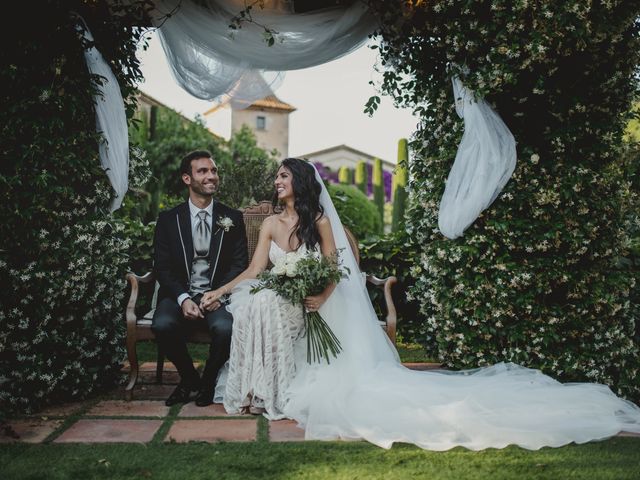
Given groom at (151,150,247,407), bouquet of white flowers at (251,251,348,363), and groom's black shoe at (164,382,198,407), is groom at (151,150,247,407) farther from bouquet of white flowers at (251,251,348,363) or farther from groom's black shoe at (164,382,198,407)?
bouquet of white flowers at (251,251,348,363)

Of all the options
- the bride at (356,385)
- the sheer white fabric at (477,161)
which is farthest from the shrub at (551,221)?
the bride at (356,385)

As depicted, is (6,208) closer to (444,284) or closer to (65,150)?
(65,150)

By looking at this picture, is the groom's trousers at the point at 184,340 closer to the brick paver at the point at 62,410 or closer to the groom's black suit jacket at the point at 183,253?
the groom's black suit jacket at the point at 183,253

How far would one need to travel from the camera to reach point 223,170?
9.41 m

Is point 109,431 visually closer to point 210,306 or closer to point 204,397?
point 204,397

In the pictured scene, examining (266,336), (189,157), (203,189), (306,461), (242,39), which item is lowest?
(306,461)

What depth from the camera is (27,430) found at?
3633 millimetres

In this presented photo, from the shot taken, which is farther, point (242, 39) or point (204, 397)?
point (242, 39)

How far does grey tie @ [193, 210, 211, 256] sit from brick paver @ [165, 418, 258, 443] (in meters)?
1.45

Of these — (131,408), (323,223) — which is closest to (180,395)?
(131,408)

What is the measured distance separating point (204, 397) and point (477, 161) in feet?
8.57

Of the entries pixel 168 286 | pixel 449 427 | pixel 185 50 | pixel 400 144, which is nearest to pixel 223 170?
pixel 185 50

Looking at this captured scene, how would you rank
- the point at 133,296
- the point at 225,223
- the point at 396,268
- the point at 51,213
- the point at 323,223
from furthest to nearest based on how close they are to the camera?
the point at 396,268
the point at 225,223
the point at 323,223
the point at 133,296
the point at 51,213

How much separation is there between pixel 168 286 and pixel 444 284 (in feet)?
7.10
